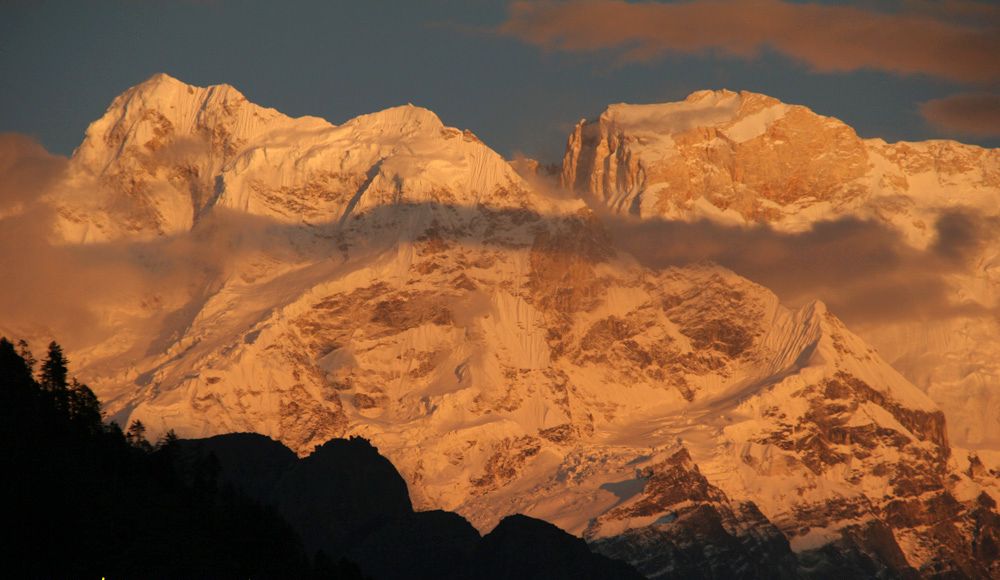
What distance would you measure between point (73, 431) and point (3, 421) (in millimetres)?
10666

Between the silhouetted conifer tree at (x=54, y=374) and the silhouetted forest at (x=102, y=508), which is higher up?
the silhouetted conifer tree at (x=54, y=374)

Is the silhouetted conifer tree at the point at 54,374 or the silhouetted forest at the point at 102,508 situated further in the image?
the silhouetted conifer tree at the point at 54,374

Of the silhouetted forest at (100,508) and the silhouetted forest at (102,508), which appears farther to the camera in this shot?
the silhouetted forest at (102,508)

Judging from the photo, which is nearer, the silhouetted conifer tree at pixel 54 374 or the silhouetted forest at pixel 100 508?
the silhouetted forest at pixel 100 508

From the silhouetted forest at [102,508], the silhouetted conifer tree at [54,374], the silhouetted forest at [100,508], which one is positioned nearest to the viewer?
the silhouetted forest at [100,508]

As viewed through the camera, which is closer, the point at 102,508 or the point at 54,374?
the point at 102,508

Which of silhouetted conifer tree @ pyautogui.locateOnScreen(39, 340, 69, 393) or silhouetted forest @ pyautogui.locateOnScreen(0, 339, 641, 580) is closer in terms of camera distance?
silhouetted forest @ pyautogui.locateOnScreen(0, 339, 641, 580)

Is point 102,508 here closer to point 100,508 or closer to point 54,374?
point 100,508

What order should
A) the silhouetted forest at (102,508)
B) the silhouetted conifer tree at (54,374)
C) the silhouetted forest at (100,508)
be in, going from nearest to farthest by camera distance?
the silhouetted forest at (100,508) → the silhouetted forest at (102,508) → the silhouetted conifer tree at (54,374)

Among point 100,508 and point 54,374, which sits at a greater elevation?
point 54,374

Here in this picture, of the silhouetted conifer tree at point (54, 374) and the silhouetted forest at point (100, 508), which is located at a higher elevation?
the silhouetted conifer tree at point (54, 374)

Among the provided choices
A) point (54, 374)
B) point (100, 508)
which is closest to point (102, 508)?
point (100, 508)

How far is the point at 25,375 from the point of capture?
6368 inches

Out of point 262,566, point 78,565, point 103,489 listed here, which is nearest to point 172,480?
point 262,566
